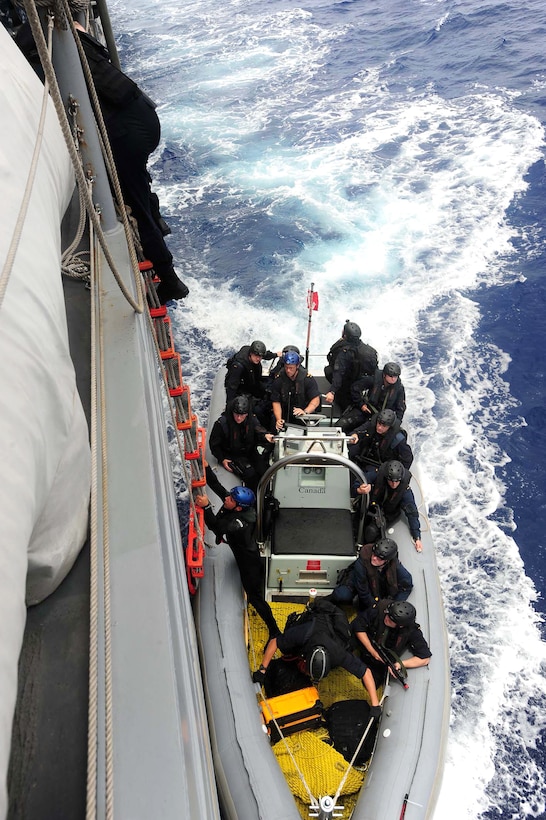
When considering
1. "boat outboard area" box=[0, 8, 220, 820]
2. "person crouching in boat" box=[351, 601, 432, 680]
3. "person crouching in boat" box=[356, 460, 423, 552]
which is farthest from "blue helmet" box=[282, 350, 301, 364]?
"boat outboard area" box=[0, 8, 220, 820]

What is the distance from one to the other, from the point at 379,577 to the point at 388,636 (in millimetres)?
438

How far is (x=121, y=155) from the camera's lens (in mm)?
4355

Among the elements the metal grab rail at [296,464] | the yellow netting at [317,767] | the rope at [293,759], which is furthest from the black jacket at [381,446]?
the rope at [293,759]

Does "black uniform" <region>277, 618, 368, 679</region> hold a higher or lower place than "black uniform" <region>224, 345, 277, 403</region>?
lower

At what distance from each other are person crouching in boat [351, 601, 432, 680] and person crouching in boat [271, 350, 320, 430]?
2.18 metres

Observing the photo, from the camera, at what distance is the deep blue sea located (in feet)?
21.6

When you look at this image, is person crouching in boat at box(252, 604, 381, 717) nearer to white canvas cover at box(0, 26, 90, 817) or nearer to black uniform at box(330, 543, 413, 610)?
black uniform at box(330, 543, 413, 610)

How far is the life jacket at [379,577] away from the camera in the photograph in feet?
15.1

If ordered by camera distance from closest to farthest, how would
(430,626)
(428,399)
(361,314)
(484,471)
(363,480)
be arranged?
(363,480)
(430,626)
(484,471)
(428,399)
(361,314)

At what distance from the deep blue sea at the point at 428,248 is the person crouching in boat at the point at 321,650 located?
7.18ft

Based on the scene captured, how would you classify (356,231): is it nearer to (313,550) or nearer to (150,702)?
(313,550)

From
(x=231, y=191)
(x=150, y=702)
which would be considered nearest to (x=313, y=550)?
(x=150, y=702)

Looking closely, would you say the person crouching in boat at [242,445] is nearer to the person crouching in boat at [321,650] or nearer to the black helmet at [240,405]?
the black helmet at [240,405]

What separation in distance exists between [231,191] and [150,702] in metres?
14.2
